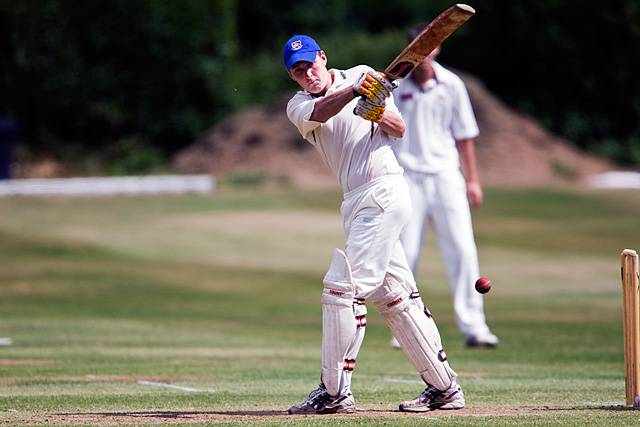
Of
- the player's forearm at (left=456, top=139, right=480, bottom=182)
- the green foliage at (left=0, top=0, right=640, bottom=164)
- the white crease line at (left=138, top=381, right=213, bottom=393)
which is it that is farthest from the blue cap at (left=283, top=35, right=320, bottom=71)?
the green foliage at (left=0, top=0, right=640, bottom=164)

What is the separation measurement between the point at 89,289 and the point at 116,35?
20350 millimetres

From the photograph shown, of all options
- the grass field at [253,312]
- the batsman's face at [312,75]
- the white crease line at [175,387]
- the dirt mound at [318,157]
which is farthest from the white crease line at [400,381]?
the dirt mound at [318,157]

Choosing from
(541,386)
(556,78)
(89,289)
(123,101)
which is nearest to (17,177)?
(123,101)

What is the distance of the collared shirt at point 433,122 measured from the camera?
11328 millimetres

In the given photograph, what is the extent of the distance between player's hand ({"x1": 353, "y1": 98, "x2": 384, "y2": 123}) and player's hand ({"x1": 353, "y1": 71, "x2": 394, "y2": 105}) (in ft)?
0.07

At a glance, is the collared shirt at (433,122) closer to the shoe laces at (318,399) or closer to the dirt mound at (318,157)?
the shoe laces at (318,399)

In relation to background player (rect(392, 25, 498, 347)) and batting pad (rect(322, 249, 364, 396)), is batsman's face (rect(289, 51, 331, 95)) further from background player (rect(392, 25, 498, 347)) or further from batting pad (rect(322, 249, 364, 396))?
background player (rect(392, 25, 498, 347))

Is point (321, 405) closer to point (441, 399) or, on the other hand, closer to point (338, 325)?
point (338, 325)

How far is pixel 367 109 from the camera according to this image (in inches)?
271

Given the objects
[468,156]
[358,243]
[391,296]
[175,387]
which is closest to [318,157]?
[468,156]

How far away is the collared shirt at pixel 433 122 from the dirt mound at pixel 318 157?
68.6 ft

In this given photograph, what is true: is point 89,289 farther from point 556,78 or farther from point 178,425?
point 556,78

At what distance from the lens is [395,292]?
7.23 m

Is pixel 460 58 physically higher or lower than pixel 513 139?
higher
